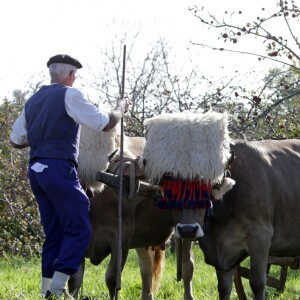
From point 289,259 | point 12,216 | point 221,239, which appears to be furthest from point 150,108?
point 221,239

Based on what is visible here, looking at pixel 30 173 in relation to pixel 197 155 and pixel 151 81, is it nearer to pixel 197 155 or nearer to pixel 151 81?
pixel 197 155

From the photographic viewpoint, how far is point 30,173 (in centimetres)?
753

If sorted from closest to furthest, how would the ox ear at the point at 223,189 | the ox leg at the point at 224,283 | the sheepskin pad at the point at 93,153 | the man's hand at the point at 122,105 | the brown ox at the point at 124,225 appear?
the man's hand at the point at 122,105 → the ox ear at the point at 223,189 → the sheepskin pad at the point at 93,153 → the ox leg at the point at 224,283 → the brown ox at the point at 124,225

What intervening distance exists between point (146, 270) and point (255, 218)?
2.66 meters

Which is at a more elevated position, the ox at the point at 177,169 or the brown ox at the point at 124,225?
the ox at the point at 177,169

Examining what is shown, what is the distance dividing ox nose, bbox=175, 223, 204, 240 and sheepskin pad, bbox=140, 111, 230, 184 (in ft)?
1.37

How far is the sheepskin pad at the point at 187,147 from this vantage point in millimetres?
7973

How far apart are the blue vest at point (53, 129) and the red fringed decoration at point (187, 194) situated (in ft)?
3.21

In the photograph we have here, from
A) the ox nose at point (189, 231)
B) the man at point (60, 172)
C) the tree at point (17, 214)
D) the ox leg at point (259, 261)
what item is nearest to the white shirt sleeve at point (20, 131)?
the man at point (60, 172)

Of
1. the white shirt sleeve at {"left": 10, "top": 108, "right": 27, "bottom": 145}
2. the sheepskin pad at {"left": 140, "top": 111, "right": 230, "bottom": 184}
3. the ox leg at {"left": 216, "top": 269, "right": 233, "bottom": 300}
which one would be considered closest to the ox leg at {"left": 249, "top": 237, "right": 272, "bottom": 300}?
the ox leg at {"left": 216, "top": 269, "right": 233, "bottom": 300}

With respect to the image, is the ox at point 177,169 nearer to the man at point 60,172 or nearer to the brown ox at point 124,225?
the brown ox at point 124,225

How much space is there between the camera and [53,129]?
7371 millimetres

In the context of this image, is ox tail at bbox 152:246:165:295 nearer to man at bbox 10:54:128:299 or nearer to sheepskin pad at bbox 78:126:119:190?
sheepskin pad at bbox 78:126:119:190

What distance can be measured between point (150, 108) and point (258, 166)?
8.75 m
